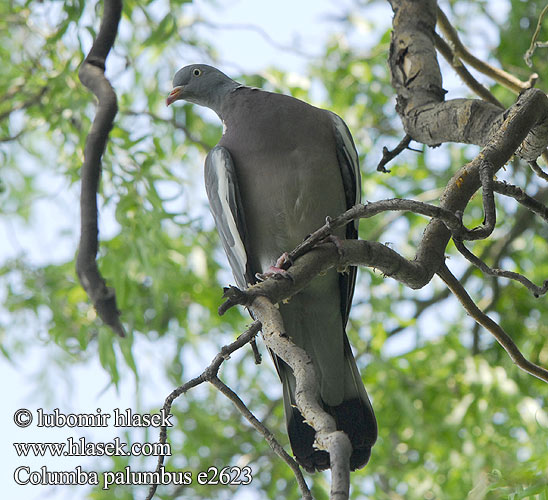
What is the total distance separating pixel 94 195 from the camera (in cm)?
243

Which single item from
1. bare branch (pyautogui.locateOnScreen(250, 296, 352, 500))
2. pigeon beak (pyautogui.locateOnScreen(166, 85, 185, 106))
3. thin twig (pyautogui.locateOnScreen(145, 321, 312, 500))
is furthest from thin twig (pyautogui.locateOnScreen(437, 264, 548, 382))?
pigeon beak (pyautogui.locateOnScreen(166, 85, 185, 106))

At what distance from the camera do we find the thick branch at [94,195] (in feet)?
7.82

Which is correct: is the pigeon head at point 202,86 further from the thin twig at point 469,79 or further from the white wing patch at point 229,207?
the thin twig at point 469,79

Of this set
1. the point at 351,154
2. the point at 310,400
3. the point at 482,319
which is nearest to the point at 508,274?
the point at 482,319

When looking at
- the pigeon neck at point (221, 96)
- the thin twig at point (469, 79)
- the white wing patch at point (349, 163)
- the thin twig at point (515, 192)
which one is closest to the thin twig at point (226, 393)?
the thin twig at point (515, 192)

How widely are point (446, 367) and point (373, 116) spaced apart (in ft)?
6.24

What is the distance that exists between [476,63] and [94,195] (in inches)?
64.8

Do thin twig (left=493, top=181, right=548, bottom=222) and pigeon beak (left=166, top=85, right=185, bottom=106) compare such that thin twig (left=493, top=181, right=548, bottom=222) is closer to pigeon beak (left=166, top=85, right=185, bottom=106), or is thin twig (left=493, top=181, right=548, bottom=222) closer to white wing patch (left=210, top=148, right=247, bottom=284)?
white wing patch (left=210, top=148, right=247, bottom=284)

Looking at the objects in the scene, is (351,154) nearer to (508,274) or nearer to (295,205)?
(295,205)

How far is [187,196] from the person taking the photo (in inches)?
183

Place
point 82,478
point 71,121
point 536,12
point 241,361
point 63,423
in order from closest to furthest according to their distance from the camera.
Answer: point 63,423 → point 82,478 → point 71,121 → point 536,12 → point 241,361

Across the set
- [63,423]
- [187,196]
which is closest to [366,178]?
[187,196]

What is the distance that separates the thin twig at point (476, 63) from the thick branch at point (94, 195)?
4.56 feet

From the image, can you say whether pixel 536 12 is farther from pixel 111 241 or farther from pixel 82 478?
pixel 82 478
